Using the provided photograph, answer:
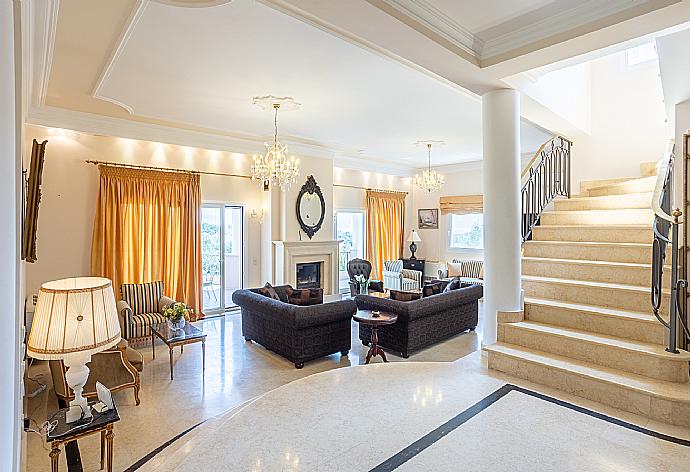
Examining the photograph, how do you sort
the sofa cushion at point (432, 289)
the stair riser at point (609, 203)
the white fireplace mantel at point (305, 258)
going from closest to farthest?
1. the stair riser at point (609, 203)
2. the sofa cushion at point (432, 289)
3. the white fireplace mantel at point (305, 258)

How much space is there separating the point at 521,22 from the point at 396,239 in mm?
7848

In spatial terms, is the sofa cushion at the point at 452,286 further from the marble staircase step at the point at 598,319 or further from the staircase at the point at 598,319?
the marble staircase step at the point at 598,319

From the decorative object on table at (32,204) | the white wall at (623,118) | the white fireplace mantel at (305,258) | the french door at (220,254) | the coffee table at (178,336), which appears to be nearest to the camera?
the decorative object on table at (32,204)

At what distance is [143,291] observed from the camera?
5.89 meters

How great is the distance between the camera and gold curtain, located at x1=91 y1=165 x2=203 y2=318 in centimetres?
604

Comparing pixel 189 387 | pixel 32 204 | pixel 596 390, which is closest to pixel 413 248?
pixel 189 387

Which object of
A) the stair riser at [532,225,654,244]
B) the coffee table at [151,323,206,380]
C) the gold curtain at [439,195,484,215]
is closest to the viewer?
the stair riser at [532,225,654,244]

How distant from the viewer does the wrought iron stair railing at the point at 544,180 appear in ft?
16.3

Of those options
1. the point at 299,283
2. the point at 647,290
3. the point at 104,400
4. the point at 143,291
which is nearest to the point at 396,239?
the point at 299,283

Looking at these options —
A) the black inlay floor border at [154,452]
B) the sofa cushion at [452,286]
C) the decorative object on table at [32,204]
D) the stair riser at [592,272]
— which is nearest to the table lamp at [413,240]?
the sofa cushion at [452,286]

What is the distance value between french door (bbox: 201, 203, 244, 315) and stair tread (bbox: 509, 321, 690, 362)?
18.4 feet

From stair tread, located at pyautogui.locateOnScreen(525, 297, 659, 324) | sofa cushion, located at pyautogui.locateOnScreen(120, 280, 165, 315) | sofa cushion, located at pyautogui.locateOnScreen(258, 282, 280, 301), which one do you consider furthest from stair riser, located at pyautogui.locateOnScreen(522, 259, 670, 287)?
sofa cushion, located at pyautogui.locateOnScreen(120, 280, 165, 315)

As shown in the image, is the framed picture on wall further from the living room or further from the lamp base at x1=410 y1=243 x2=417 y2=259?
the living room

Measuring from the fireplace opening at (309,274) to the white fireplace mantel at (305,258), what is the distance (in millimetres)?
110
